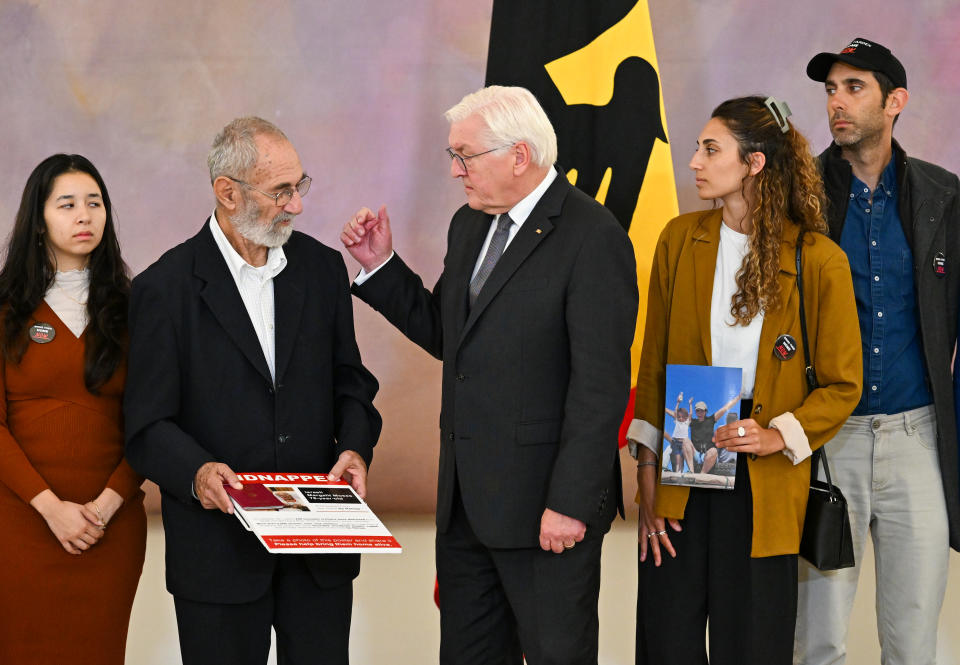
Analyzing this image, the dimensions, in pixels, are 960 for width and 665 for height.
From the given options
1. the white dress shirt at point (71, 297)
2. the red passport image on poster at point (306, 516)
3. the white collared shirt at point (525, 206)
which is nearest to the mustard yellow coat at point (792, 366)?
the white collared shirt at point (525, 206)

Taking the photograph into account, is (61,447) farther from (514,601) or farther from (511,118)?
(511,118)

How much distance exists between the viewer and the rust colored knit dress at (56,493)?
8.84ft

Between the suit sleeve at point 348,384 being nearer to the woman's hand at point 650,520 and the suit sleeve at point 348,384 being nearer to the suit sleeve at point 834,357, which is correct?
the woman's hand at point 650,520

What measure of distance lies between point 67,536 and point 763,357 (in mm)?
1809

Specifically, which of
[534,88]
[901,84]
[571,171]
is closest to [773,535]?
[901,84]

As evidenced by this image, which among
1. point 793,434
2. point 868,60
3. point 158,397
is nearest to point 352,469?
point 158,397

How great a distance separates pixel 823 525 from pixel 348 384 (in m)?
1.27

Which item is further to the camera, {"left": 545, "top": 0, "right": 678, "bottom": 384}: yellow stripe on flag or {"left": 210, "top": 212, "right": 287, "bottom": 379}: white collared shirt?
{"left": 545, "top": 0, "right": 678, "bottom": 384}: yellow stripe on flag

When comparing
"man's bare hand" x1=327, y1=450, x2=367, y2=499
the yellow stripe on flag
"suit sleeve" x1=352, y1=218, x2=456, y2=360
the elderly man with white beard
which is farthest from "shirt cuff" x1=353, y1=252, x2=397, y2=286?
the yellow stripe on flag

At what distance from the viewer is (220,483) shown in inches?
93.0

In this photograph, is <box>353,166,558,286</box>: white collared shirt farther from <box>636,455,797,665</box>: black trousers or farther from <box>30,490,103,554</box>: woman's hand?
<box>30,490,103,554</box>: woman's hand

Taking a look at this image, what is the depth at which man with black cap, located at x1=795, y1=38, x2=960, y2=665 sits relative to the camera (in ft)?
9.84

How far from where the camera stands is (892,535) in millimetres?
3031

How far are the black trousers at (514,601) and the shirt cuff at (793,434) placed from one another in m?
0.54
